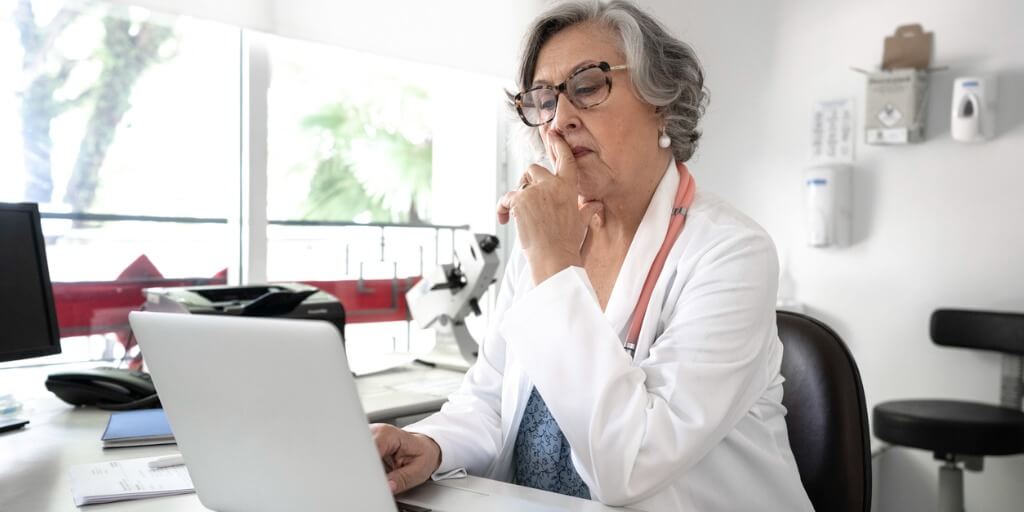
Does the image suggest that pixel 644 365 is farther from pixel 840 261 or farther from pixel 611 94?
pixel 840 261

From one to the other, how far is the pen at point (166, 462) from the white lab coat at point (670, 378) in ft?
1.31

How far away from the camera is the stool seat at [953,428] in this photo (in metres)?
2.49

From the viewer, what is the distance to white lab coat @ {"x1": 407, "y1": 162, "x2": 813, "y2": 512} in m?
1.06

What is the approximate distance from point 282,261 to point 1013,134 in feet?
8.58

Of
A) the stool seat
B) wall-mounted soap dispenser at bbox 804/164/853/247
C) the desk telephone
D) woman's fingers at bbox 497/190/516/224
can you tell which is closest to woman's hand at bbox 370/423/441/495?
woman's fingers at bbox 497/190/516/224

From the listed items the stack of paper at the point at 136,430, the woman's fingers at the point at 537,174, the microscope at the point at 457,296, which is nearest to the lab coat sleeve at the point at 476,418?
the woman's fingers at the point at 537,174

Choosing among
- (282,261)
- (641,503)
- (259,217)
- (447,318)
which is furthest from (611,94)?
(282,261)

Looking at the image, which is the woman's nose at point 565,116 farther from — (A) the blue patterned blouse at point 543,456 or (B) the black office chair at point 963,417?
(B) the black office chair at point 963,417

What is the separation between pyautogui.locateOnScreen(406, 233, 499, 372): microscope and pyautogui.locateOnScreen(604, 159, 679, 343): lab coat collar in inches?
41.9

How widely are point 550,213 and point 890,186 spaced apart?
7.46 ft

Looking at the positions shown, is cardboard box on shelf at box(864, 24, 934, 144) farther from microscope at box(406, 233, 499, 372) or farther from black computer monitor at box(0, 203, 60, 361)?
black computer monitor at box(0, 203, 60, 361)

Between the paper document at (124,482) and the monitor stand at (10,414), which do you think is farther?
the monitor stand at (10,414)

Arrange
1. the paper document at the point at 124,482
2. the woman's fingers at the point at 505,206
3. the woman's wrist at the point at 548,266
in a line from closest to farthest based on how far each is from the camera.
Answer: the paper document at the point at 124,482
the woman's wrist at the point at 548,266
the woman's fingers at the point at 505,206

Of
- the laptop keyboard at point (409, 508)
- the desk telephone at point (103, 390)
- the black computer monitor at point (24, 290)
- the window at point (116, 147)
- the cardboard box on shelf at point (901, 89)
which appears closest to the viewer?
the laptop keyboard at point (409, 508)
